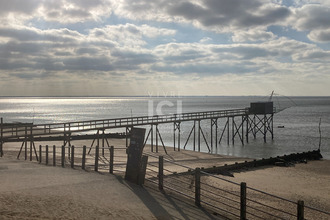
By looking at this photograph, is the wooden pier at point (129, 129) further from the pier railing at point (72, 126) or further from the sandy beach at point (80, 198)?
the sandy beach at point (80, 198)

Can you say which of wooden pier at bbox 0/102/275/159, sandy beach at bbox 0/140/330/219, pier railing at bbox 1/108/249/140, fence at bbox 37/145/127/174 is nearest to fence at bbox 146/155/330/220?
sandy beach at bbox 0/140/330/219

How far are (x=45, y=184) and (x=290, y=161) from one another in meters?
22.4

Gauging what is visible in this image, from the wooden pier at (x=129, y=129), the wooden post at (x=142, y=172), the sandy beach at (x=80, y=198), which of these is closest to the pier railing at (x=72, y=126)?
the wooden pier at (x=129, y=129)

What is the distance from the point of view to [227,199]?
43.4 ft

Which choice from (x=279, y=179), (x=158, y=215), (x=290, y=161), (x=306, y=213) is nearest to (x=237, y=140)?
(x=290, y=161)

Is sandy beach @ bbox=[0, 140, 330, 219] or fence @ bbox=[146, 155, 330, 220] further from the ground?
sandy beach @ bbox=[0, 140, 330, 219]

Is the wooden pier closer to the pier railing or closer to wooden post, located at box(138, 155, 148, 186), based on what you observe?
the pier railing

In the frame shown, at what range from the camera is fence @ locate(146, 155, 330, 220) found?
8.66 metres

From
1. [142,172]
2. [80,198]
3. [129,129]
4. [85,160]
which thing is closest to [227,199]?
[142,172]

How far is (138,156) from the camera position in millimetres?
10320

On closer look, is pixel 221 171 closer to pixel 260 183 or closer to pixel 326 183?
pixel 260 183

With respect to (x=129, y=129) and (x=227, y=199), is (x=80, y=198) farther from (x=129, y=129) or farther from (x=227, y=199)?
(x=129, y=129)

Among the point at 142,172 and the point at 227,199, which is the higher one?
the point at 142,172

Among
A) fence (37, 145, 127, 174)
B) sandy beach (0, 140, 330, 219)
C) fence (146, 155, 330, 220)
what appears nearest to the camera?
sandy beach (0, 140, 330, 219)
